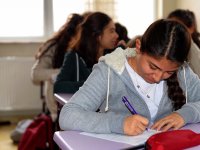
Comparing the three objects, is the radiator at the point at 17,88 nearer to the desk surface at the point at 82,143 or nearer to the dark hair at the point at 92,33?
the dark hair at the point at 92,33

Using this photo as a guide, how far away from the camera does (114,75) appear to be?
1.51 metres

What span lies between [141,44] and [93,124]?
13.0 inches

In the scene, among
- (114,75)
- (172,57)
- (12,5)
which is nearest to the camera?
(172,57)

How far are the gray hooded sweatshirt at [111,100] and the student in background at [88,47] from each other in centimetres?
102

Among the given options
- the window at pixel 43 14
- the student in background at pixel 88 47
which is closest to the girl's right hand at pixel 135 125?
the student in background at pixel 88 47

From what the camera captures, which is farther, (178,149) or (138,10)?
(138,10)

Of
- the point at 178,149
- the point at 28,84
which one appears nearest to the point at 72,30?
the point at 28,84

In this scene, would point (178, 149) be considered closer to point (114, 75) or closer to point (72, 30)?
point (114, 75)

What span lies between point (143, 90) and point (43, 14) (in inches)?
134

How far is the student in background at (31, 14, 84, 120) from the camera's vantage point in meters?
3.23

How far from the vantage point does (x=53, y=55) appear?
11.0 feet

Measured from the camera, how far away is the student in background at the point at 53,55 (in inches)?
127

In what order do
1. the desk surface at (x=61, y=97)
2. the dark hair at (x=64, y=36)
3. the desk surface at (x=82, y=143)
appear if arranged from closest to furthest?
the desk surface at (x=82, y=143) < the desk surface at (x=61, y=97) < the dark hair at (x=64, y=36)

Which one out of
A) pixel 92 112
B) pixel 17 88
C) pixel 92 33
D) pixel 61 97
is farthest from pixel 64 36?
pixel 92 112
